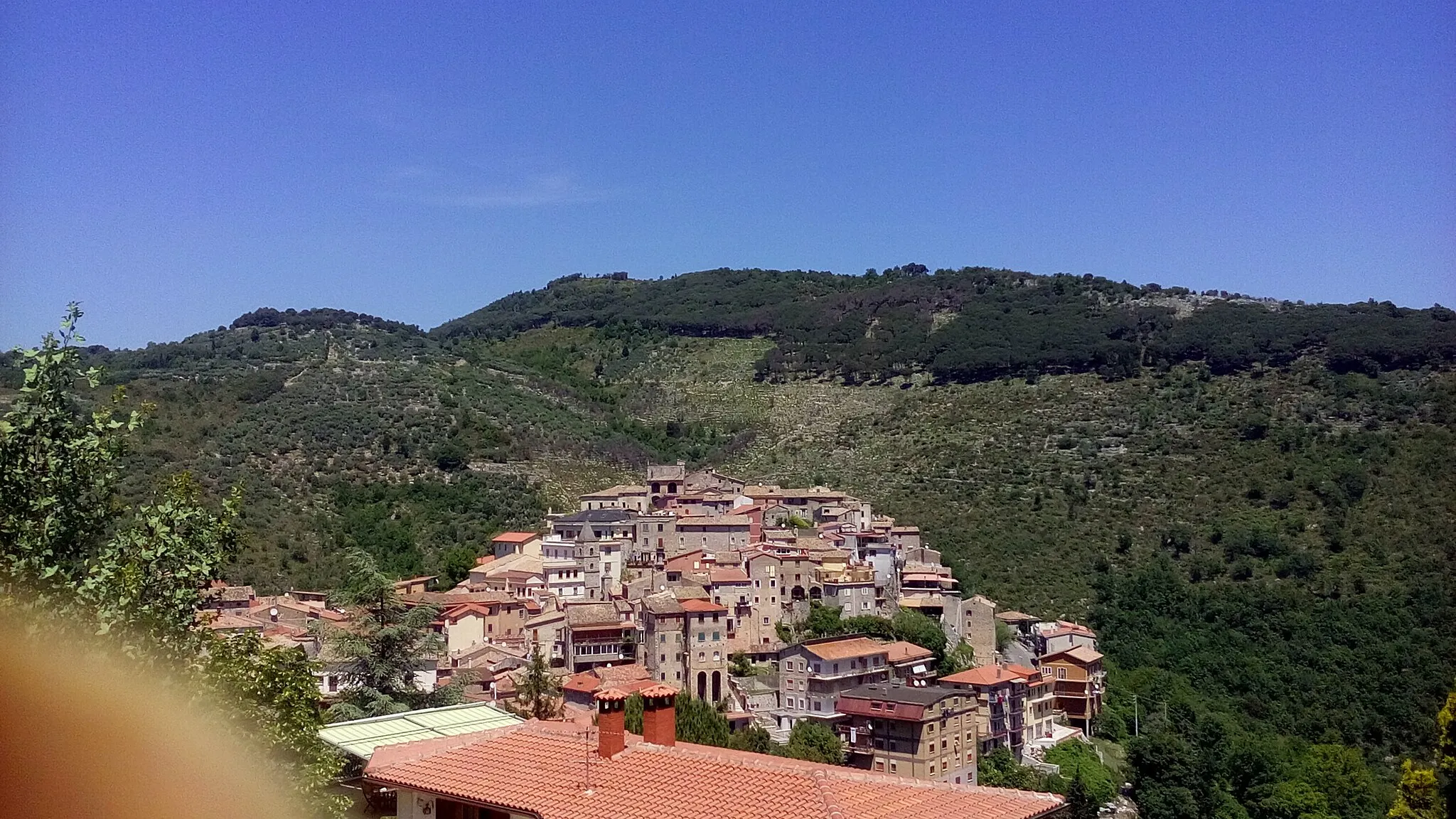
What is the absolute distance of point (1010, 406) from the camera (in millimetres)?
67875

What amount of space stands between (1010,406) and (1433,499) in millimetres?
25512

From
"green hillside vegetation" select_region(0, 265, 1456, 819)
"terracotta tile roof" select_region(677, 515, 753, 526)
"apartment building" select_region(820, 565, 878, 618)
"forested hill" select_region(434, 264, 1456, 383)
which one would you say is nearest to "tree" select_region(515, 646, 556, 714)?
"apartment building" select_region(820, 565, 878, 618)

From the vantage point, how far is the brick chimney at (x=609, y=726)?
9.06 metres

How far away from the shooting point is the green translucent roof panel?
1203 cm

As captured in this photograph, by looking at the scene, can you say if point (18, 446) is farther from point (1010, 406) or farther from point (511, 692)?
point (1010, 406)

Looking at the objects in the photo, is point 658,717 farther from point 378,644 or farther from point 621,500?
point 621,500

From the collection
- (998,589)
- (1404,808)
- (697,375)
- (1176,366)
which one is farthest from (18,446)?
(697,375)

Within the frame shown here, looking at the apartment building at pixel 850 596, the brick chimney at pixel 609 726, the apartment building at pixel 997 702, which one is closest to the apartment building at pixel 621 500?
the apartment building at pixel 850 596

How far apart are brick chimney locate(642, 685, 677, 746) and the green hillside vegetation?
2546 cm

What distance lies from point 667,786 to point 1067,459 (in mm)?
54119

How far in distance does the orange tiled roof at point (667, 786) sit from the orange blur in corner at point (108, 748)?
2.03 meters

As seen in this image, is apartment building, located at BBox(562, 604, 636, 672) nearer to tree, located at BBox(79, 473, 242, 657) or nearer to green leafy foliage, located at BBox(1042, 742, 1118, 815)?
green leafy foliage, located at BBox(1042, 742, 1118, 815)

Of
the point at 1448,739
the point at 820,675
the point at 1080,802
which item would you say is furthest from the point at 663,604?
the point at 1448,739

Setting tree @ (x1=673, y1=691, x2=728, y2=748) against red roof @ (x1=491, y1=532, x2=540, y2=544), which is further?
red roof @ (x1=491, y1=532, x2=540, y2=544)
